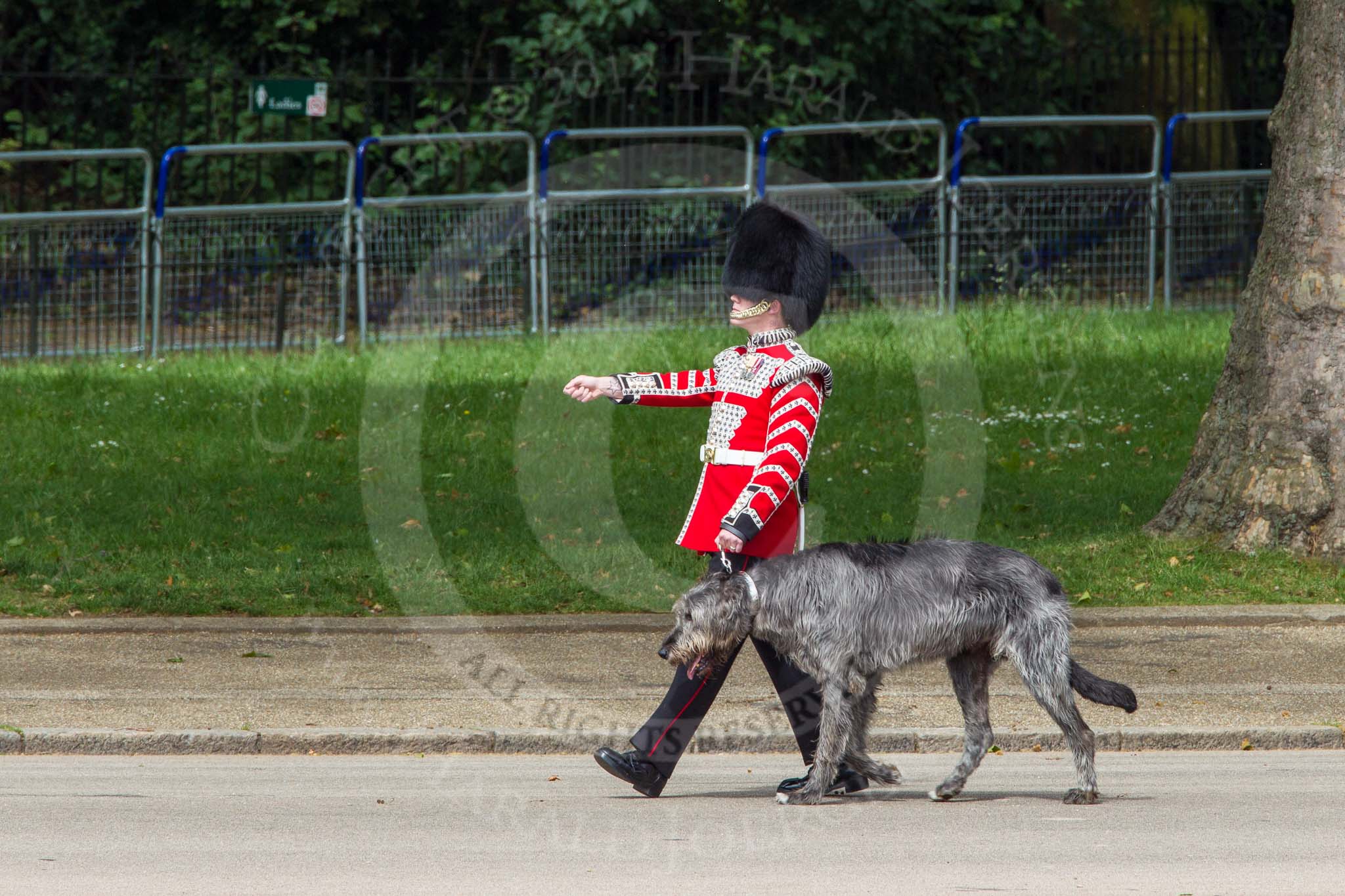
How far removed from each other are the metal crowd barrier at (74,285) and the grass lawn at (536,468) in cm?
76

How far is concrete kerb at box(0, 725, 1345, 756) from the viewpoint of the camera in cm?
711

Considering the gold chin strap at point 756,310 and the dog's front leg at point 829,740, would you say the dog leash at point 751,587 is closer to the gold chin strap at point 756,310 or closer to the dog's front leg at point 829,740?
the dog's front leg at point 829,740

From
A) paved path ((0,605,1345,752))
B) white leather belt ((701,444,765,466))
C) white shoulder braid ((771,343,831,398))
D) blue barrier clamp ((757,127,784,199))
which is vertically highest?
blue barrier clamp ((757,127,784,199))

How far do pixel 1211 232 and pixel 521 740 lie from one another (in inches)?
526

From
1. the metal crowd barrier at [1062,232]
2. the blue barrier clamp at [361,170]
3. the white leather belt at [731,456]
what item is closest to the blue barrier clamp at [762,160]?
the metal crowd barrier at [1062,232]

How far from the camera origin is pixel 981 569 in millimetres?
6176

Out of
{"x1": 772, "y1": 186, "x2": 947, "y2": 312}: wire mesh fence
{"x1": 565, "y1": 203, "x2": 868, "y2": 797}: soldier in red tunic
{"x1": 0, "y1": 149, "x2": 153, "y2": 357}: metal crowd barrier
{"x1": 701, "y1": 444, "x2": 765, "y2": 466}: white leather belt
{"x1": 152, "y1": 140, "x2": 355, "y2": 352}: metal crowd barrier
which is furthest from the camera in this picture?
{"x1": 772, "y1": 186, "x2": 947, "y2": 312}: wire mesh fence

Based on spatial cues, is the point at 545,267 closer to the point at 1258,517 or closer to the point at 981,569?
the point at 1258,517

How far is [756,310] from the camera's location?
254 inches

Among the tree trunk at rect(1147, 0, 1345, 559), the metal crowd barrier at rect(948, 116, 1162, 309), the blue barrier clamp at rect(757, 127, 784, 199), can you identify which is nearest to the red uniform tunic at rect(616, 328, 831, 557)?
the tree trunk at rect(1147, 0, 1345, 559)

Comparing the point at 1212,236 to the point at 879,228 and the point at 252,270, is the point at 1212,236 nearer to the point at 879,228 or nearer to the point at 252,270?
the point at 879,228

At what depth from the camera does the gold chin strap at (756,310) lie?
645 cm

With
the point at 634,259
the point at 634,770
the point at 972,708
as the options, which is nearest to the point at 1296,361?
the point at 972,708

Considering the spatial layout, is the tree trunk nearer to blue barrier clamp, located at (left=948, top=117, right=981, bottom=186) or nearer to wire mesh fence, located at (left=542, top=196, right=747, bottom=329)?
blue barrier clamp, located at (left=948, top=117, right=981, bottom=186)
